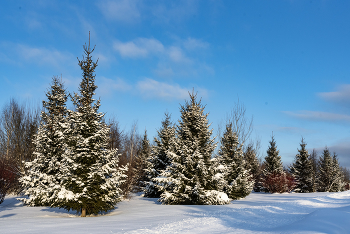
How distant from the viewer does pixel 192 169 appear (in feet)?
54.1

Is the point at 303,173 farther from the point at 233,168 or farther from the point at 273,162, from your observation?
the point at 233,168

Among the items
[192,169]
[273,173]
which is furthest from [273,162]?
[192,169]

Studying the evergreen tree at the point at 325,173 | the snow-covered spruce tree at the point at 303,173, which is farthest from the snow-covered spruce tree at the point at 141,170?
the evergreen tree at the point at 325,173

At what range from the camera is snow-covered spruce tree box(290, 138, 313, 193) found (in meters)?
33.4

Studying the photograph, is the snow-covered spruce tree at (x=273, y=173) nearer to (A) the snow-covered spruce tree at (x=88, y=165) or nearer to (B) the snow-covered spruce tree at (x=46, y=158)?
(A) the snow-covered spruce tree at (x=88, y=165)

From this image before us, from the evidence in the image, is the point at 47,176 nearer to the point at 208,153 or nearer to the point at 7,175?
the point at 7,175

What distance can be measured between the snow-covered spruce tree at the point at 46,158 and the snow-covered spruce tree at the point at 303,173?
98.8ft

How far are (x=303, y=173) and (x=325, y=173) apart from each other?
8894mm

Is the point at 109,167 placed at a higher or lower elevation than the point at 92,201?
higher

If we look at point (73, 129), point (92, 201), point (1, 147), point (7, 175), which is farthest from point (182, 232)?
point (1, 147)

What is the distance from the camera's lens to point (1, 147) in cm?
3669

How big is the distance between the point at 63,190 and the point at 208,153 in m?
9.76

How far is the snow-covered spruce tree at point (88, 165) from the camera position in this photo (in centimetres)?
1173

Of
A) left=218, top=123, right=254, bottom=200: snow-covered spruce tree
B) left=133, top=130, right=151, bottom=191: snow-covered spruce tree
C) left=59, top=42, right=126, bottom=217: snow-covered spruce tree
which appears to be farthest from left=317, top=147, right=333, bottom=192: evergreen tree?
left=59, top=42, right=126, bottom=217: snow-covered spruce tree
